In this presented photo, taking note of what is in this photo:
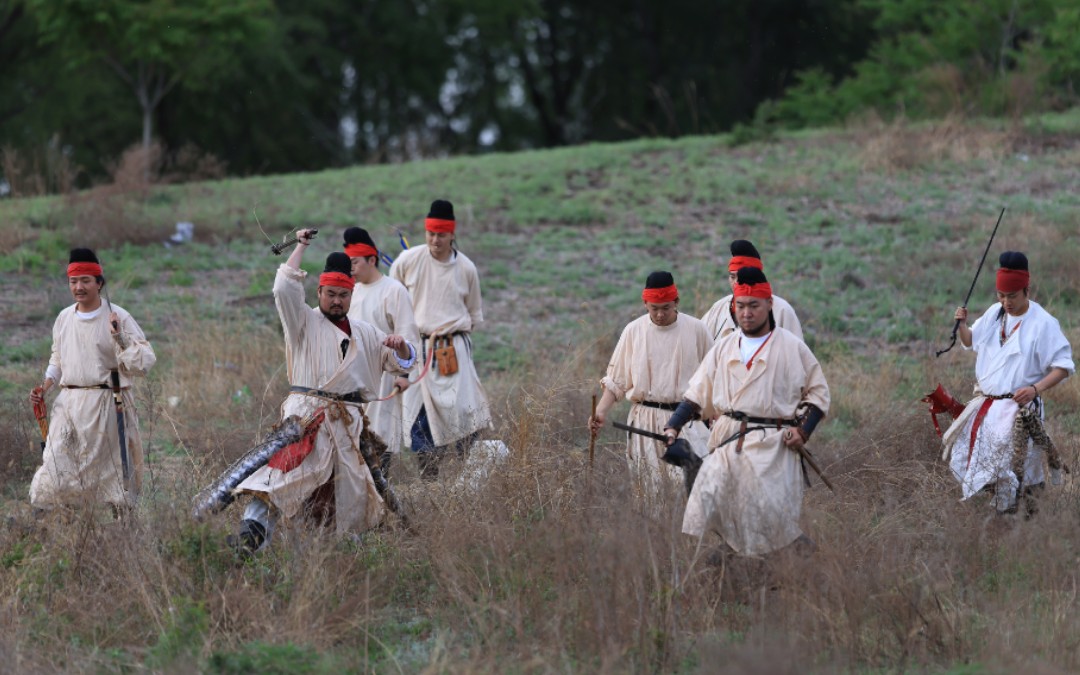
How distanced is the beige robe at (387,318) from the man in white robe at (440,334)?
1.02 feet

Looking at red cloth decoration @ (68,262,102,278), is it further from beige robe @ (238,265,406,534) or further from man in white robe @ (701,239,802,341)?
man in white robe @ (701,239,802,341)

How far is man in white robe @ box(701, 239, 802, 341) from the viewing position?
8250mm

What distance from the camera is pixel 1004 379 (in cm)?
812

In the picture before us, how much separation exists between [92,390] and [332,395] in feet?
5.96

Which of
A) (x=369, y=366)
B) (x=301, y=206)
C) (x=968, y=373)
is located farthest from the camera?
(x=301, y=206)

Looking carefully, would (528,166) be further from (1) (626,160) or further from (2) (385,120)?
(2) (385,120)

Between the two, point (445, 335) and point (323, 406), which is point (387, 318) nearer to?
point (445, 335)

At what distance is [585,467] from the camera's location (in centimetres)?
755

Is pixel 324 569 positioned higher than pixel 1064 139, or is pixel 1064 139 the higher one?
pixel 1064 139

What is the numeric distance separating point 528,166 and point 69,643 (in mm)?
14410

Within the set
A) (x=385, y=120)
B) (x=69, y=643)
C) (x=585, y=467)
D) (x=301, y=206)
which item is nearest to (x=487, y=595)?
(x=585, y=467)

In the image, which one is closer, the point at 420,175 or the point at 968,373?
the point at 968,373

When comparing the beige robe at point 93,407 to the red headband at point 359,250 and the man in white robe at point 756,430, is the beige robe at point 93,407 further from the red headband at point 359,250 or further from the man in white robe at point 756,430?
the man in white robe at point 756,430

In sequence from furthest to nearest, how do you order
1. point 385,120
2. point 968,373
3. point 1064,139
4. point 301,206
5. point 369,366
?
1. point 385,120
2. point 1064,139
3. point 301,206
4. point 968,373
5. point 369,366
